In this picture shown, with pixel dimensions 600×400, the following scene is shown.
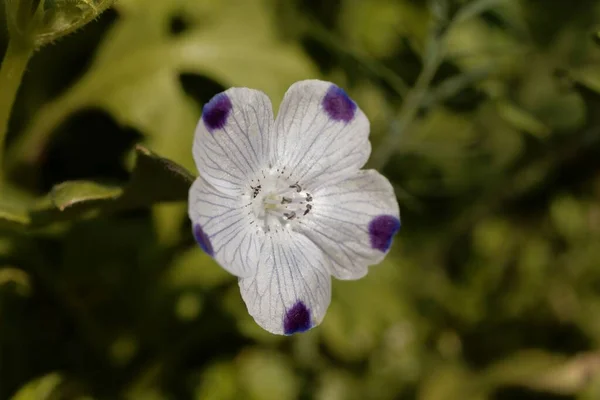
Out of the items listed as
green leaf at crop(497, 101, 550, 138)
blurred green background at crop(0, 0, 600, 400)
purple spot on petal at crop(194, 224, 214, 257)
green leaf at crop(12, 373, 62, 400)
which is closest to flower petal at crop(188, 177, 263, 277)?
purple spot on petal at crop(194, 224, 214, 257)

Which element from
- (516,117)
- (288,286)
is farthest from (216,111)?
(516,117)

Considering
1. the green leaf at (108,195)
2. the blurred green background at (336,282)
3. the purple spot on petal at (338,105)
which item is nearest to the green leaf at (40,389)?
the blurred green background at (336,282)

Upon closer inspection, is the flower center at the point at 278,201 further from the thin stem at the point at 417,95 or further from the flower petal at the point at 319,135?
the thin stem at the point at 417,95

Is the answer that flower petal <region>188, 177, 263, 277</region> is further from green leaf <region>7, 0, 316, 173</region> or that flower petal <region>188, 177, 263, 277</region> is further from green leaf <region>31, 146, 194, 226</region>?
green leaf <region>7, 0, 316, 173</region>

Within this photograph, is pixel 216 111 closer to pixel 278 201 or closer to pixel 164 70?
pixel 278 201

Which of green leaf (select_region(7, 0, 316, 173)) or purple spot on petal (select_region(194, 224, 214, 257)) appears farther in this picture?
green leaf (select_region(7, 0, 316, 173))
